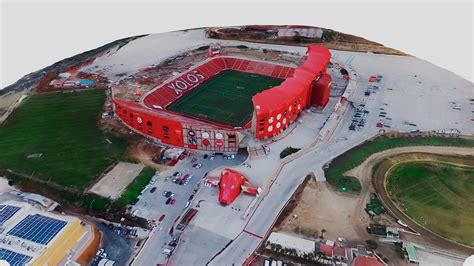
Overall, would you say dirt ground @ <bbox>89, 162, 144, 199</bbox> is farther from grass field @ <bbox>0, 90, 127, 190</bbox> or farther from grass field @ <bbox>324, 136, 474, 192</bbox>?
grass field @ <bbox>324, 136, 474, 192</bbox>

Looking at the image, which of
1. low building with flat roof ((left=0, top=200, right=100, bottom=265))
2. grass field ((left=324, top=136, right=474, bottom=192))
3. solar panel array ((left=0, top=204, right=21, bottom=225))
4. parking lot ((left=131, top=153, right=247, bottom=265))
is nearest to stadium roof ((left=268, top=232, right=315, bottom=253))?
grass field ((left=324, top=136, right=474, bottom=192))

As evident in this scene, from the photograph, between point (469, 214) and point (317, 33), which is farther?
point (317, 33)

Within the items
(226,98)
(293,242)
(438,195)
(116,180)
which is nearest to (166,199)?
(116,180)

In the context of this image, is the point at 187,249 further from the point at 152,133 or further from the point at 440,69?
the point at 440,69

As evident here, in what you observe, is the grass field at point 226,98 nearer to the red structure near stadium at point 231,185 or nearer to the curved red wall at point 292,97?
the curved red wall at point 292,97

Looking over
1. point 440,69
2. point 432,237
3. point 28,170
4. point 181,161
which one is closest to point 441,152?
point 432,237

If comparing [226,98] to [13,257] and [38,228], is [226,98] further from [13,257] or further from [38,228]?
[13,257]

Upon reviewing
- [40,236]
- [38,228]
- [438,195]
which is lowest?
[40,236]

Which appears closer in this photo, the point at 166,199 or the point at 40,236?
the point at 40,236
